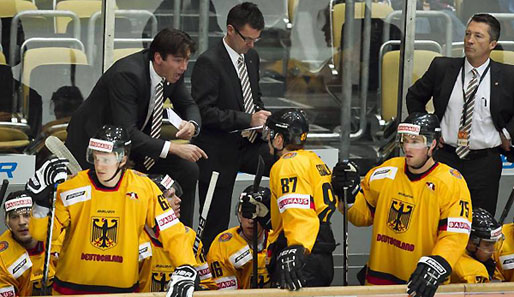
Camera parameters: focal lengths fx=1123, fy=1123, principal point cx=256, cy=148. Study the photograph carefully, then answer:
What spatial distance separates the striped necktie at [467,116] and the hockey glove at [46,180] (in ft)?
8.04

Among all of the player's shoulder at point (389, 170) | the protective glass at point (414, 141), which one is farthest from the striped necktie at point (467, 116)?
the protective glass at point (414, 141)

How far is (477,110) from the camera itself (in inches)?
260

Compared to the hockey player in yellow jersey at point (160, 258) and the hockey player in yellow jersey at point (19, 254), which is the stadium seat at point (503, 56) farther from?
the hockey player in yellow jersey at point (19, 254)

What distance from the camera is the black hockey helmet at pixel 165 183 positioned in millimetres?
5969

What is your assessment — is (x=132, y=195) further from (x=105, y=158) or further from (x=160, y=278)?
(x=160, y=278)

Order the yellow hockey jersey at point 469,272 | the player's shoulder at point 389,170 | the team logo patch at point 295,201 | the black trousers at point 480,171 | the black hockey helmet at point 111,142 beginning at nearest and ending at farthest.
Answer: the black hockey helmet at point 111,142 → the team logo patch at point 295,201 → the player's shoulder at point 389,170 → the yellow hockey jersey at point 469,272 → the black trousers at point 480,171

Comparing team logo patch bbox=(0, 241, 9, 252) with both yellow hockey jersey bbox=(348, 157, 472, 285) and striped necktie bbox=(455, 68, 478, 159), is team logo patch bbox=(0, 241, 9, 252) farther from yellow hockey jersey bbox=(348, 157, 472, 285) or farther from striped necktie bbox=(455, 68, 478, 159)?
striped necktie bbox=(455, 68, 478, 159)

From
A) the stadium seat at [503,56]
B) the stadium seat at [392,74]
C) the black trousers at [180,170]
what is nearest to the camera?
the black trousers at [180,170]

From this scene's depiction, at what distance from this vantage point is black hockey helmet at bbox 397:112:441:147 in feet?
18.9

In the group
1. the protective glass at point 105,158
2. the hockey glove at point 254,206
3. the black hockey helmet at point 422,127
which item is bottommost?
the hockey glove at point 254,206

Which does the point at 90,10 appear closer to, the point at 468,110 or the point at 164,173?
the point at 164,173

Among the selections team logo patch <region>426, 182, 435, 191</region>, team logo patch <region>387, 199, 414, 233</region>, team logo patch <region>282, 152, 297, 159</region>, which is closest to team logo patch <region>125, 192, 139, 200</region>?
team logo patch <region>282, 152, 297, 159</region>

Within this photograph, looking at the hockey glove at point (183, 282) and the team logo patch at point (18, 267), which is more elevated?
the hockey glove at point (183, 282)

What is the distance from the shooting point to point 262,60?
7.61 meters
